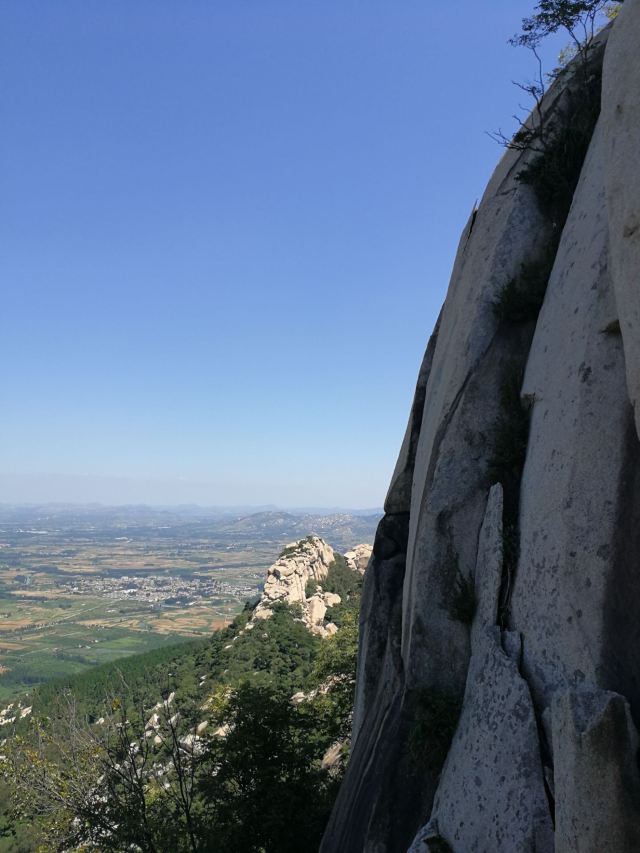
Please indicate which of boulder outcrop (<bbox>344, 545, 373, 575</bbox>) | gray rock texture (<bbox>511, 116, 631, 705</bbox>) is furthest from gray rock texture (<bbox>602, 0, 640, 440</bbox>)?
boulder outcrop (<bbox>344, 545, 373, 575</bbox>)

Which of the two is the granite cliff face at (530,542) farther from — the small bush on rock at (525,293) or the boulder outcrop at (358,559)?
the boulder outcrop at (358,559)

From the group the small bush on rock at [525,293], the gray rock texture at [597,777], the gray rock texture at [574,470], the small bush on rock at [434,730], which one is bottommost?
the small bush on rock at [434,730]

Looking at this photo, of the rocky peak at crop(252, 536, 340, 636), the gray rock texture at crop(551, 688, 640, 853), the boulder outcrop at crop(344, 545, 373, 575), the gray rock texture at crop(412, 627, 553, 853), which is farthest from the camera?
the boulder outcrop at crop(344, 545, 373, 575)

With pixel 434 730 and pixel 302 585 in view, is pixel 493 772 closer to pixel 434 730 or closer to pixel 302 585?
pixel 434 730

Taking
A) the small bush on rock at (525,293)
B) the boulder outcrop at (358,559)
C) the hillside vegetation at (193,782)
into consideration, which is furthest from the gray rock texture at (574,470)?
the boulder outcrop at (358,559)

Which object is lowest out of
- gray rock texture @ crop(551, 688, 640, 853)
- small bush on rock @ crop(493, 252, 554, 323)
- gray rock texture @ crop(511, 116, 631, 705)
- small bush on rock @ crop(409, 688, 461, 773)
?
small bush on rock @ crop(409, 688, 461, 773)

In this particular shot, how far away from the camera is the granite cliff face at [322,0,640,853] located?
605 centimetres

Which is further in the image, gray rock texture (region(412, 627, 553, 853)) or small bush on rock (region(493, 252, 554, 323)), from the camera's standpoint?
small bush on rock (region(493, 252, 554, 323))

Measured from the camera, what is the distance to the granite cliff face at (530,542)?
6.05 meters

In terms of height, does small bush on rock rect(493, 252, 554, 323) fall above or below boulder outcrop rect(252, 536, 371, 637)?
above

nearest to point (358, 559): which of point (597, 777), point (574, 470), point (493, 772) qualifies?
point (493, 772)

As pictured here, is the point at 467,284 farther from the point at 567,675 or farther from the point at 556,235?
the point at 567,675

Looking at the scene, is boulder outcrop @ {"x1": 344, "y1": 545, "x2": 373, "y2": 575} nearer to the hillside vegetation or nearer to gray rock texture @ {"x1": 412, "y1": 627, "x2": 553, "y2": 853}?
the hillside vegetation

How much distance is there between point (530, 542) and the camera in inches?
307
